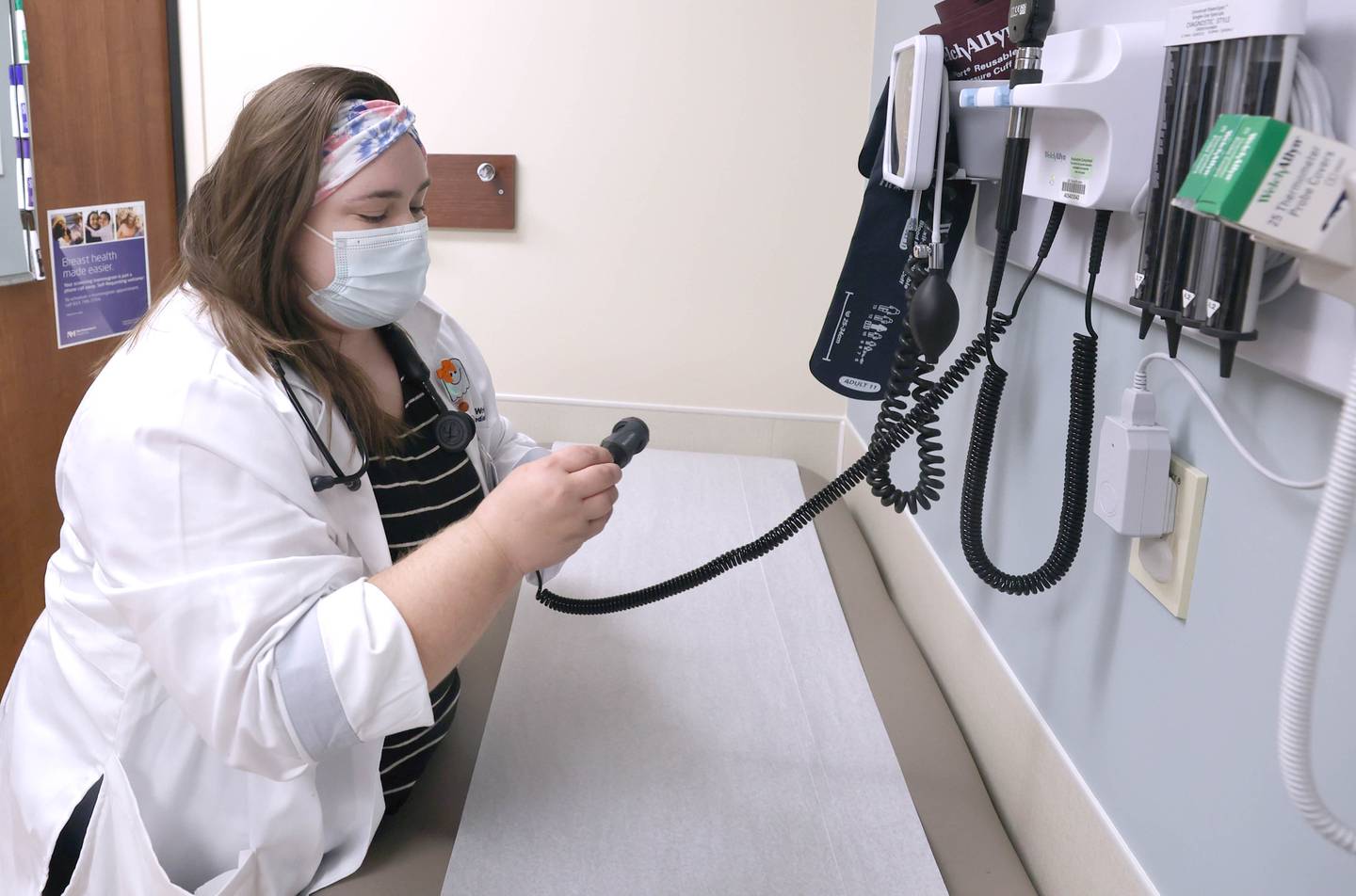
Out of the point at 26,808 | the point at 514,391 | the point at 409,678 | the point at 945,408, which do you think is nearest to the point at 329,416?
the point at 409,678

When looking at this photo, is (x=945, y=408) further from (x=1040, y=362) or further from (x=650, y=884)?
(x=650, y=884)

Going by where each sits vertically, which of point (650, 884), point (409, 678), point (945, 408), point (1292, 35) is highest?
point (1292, 35)

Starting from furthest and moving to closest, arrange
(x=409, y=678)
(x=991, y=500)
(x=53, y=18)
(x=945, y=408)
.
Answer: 1. (x=53, y=18)
2. (x=945, y=408)
3. (x=991, y=500)
4. (x=409, y=678)

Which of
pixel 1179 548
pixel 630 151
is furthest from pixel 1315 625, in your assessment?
pixel 630 151

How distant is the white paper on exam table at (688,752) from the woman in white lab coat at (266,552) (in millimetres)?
136

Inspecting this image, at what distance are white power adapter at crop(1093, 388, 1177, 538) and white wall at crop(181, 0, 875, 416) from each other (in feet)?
4.85

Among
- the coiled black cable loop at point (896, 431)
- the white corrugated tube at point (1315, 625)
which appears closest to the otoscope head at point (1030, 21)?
the coiled black cable loop at point (896, 431)

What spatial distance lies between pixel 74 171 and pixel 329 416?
1384 millimetres

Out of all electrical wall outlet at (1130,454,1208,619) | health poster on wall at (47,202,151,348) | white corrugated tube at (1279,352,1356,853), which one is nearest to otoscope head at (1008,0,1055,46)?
electrical wall outlet at (1130,454,1208,619)

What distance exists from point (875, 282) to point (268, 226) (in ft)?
2.33

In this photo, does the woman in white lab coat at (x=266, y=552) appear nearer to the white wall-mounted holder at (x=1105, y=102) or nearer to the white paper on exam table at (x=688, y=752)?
the white paper on exam table at (x=688, y=752)

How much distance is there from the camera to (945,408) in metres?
1.49

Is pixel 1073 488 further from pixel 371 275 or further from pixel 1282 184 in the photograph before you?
pixel 371 275

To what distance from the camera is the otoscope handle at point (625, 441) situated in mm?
1124
